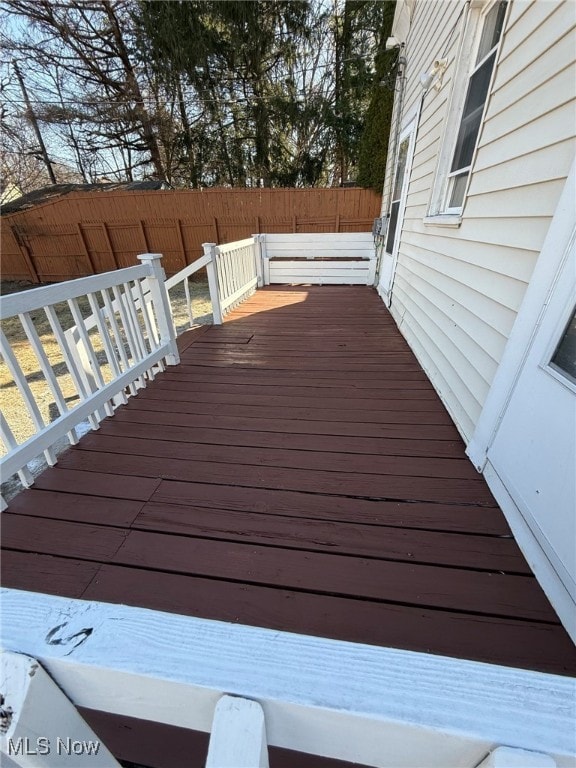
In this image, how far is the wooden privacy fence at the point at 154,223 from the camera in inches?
332

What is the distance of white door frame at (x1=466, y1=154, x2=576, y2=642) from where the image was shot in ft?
3.64

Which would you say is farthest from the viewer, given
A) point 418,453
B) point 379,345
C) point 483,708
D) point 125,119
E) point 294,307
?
point 125,119

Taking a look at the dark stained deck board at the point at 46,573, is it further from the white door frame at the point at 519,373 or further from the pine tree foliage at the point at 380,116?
the pine tree foliage at the point at 380,116

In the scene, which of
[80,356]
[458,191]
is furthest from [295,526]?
[458,191]

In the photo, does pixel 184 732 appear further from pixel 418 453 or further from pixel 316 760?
pixel 418 453

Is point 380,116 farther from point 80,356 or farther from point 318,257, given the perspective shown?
point 80,356

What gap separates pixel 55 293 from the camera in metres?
1.70

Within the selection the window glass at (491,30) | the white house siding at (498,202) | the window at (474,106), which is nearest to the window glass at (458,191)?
the window at (474,106)

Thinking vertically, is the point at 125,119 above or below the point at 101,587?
above

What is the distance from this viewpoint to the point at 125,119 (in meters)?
11.1

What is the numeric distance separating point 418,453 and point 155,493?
4.57 ft

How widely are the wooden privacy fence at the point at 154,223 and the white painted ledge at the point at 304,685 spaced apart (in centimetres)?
917

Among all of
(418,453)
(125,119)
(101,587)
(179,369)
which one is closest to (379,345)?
(418,453)

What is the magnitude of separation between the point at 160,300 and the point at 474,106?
268 cm
